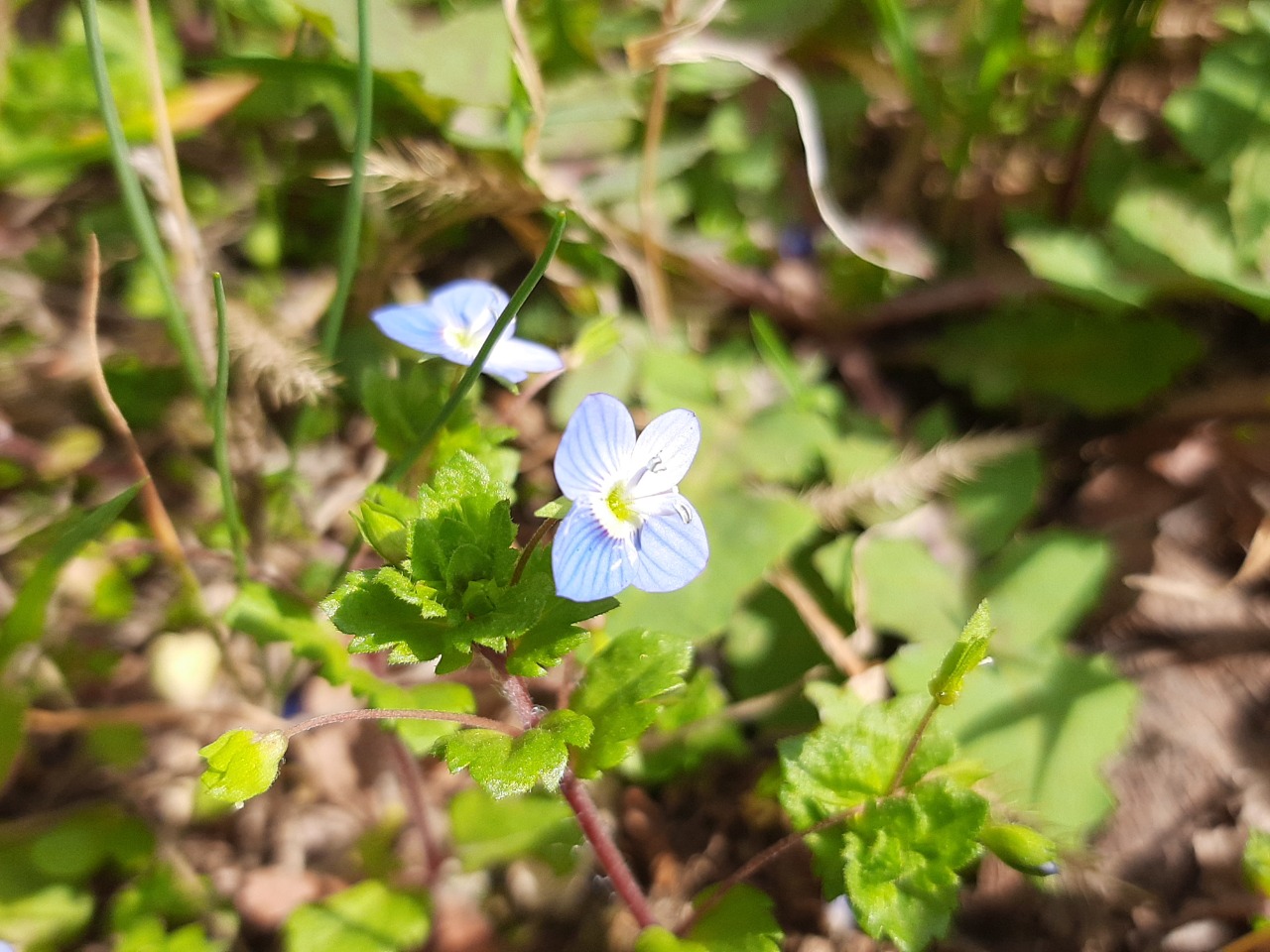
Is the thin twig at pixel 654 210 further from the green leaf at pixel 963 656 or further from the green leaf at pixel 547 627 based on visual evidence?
the green leaf at pixel 963 656

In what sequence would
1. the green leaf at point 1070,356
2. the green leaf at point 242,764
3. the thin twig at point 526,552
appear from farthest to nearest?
the green leaf at point 1070,356 < the thin twig at point 526,552 < the green leaf at point 242,764

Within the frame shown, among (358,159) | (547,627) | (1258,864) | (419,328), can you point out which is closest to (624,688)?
(547,627)

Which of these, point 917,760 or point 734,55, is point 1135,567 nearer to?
point 917,760

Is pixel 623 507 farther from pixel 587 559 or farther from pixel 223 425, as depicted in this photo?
pixel 223 425

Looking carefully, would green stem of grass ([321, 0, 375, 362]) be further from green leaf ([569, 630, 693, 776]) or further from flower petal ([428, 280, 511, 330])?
green leaf ([569, 630, 693, 776])

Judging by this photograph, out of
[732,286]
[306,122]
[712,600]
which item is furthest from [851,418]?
[306,122]

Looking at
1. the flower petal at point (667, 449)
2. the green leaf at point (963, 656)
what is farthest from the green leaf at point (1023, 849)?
the flower petal at point (667, 449)
